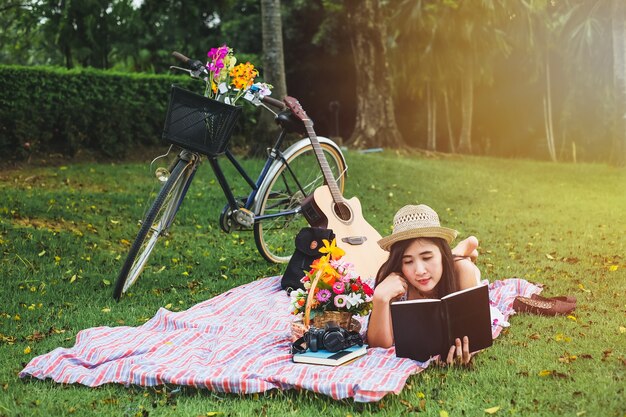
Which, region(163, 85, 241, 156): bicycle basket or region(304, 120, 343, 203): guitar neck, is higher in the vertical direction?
region(163, 85, 241, 156): bicycle basket

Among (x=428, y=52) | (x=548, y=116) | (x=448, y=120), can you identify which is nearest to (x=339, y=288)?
(x=428, y=52)


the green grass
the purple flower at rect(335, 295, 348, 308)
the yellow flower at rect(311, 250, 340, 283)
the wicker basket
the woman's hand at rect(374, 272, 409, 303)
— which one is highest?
the yellow flower at rect(311, 250, 340, 283)

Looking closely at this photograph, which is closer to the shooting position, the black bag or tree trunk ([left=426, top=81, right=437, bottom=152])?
the black bag

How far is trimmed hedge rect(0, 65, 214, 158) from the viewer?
12602mm

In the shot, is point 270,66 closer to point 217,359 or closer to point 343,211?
point 343,211

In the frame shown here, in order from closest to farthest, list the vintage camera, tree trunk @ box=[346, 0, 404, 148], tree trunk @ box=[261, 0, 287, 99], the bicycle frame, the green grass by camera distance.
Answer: the green grass
the vintage camera
the bicycle frame
tree trunk @ box=[261, 0, 287, 99]
tree trunk @ box=[346, 0, 404, 148]

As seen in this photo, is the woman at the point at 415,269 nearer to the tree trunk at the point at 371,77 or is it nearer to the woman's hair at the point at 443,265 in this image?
the woman's hair at the point at 443,265

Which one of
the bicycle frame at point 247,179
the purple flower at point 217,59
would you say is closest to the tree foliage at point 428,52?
the bicycle frame at point 247,179

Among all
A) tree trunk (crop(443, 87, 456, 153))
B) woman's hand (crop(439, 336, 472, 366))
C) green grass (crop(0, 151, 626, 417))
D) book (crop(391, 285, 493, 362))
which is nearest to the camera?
green grass (crop(0, 151, 626, 417))

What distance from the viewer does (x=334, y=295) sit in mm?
4438

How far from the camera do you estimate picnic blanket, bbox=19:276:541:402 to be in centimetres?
392

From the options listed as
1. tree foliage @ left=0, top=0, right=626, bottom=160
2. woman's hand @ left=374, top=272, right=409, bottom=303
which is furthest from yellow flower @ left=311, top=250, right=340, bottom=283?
tree foliage @ left=0, top=0, right=626, bottom=160

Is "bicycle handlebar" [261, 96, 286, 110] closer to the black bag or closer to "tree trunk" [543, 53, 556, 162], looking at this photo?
the black bag

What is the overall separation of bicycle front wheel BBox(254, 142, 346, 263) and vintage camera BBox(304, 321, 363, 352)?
2.39m
